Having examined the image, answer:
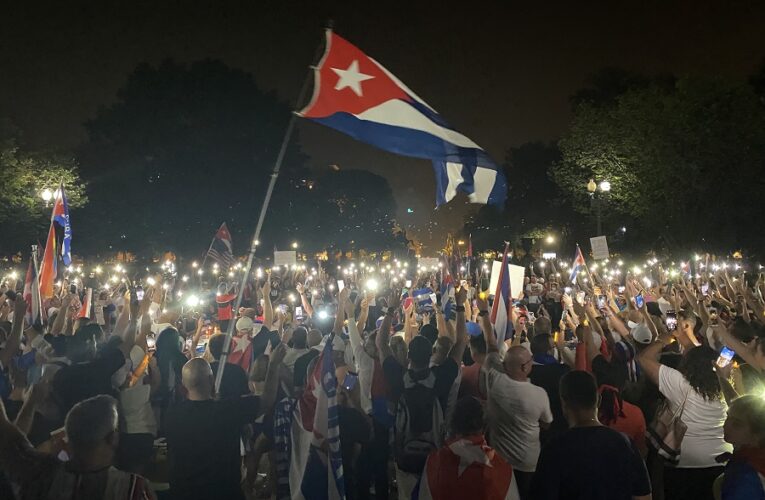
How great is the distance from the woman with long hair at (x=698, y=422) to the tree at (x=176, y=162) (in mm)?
34544

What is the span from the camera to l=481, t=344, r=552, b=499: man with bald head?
533 centimetres

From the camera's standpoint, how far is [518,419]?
5.34 m

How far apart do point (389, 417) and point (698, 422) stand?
299 cm

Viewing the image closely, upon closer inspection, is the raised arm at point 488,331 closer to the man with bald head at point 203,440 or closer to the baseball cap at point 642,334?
the baseball cap at point 642,334

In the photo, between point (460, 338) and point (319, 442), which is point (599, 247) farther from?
point (319, 442)

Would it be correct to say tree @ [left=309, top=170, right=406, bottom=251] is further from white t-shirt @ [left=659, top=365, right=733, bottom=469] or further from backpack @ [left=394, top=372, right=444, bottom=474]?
white t-shirt @ [left=659, top=365, right=733, bottom=469]

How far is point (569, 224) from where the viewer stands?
57625 mm

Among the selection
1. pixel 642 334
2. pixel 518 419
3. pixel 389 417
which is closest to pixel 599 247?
pixel 642 334

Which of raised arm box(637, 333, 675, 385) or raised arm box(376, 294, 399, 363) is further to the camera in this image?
raised arm box(376, 294, 399, 363)

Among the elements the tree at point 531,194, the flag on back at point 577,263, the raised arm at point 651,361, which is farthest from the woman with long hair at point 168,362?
the tree at point 531,194

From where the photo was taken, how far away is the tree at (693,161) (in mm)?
31250

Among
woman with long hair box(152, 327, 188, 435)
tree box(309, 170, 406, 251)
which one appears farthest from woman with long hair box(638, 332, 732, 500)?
tree box(309, 170, 406, 251)

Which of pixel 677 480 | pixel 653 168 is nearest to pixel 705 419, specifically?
pixel 677 480

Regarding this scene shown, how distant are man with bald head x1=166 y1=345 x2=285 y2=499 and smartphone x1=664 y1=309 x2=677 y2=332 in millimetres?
7678
